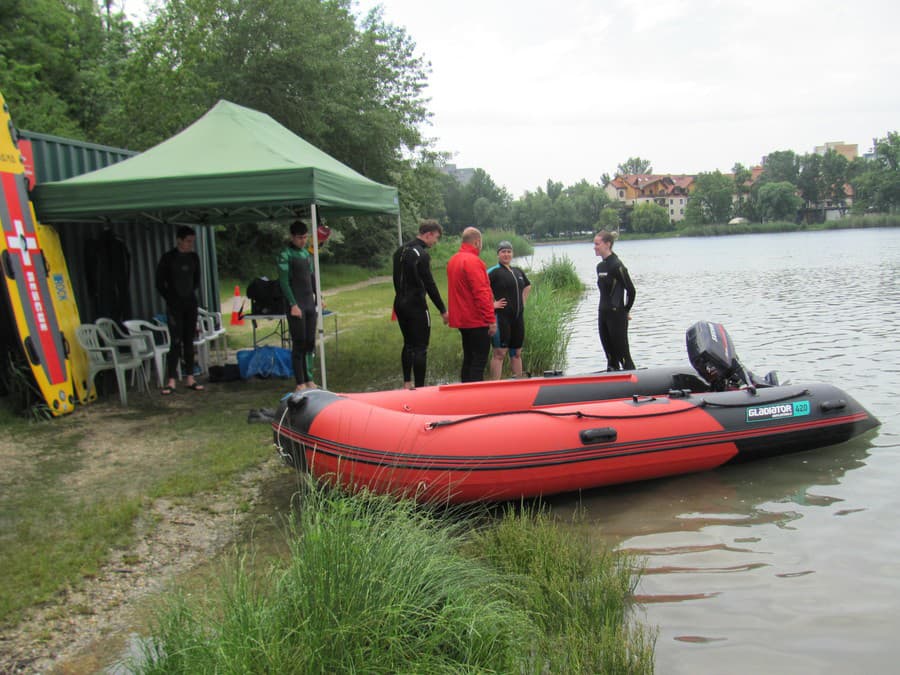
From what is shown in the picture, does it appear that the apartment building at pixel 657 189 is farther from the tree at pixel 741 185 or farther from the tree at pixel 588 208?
the tree at pixel 588 208

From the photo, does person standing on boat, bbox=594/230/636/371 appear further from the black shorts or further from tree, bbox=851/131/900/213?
tree, bbox=851/131/900/213

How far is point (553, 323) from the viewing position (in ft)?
30.8

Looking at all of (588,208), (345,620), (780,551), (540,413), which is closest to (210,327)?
(540,413)

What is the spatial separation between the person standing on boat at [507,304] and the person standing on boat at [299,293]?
1.78m

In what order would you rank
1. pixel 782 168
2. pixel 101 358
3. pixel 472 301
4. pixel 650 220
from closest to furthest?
pixel 472 301, pixel 101 358, pixel 650 220, pixel 782 168

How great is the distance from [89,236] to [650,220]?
262ft

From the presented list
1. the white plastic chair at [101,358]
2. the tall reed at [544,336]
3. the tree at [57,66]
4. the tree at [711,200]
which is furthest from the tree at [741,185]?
the white plastic chair at [101,358]

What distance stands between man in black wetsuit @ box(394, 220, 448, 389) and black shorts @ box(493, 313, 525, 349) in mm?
886

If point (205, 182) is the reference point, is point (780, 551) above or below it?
below

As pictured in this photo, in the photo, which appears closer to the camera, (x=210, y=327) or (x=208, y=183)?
(x=208, y=183)

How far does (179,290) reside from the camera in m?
7.46

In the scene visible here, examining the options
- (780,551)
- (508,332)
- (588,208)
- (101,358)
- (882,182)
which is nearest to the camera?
(780,551)

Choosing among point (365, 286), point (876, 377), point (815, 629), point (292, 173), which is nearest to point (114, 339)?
point (292, 173)

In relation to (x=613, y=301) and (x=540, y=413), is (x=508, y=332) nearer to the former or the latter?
(x=613, y=301)
